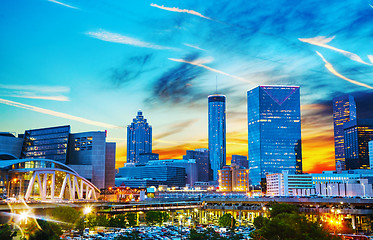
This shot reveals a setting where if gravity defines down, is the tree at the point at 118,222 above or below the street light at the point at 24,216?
below

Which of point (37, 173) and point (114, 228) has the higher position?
point (37, 173)

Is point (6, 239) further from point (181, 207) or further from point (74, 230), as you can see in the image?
point (181, 207)

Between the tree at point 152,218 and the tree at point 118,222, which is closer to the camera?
the tree at point 118,222

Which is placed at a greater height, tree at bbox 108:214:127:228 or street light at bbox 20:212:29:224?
street light at bbox 20:212:29:224

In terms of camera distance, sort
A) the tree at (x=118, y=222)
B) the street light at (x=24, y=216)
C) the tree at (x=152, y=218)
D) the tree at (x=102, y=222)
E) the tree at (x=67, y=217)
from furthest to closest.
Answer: the tree at (x=152, y=218), the tree at (x=118, y=222), the tree at (x=102, y=222), the tree at (x=67, y=217), the street light at (x=24, y=216)

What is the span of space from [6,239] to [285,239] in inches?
2184

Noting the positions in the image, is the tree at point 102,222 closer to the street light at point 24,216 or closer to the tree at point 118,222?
the tree at point 118,222

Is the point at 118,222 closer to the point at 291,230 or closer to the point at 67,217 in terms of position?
the point at 67,217

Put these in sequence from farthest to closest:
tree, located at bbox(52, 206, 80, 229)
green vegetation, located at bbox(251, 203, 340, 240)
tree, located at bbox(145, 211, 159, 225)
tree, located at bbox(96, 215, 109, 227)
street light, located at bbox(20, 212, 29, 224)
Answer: tree, located at bbox(145, 211, 159, 225) → tree, located at bbox(96, 215, 109, 227) → tree, located at bbox(52, 206, 80, 229) → street light, located at bbox(20, 212, 29, 224) → green vegetation, located at bbox(251, 203, 340, 240)

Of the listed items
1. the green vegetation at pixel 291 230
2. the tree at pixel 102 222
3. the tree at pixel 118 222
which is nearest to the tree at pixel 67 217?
the tree at pixel 102 222

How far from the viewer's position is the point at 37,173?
176750 mm

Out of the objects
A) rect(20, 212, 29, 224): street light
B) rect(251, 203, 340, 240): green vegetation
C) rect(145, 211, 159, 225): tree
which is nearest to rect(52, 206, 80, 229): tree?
rect(20, 212, 29, 224): street light

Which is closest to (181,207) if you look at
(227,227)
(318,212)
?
(227,227)

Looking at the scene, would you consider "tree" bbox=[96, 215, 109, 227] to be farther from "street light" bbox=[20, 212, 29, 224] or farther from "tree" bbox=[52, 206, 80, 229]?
"street light" bbox=[20, 212, 29, 224]
